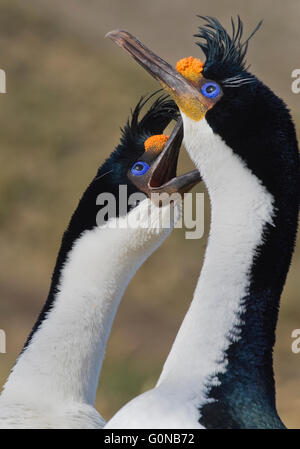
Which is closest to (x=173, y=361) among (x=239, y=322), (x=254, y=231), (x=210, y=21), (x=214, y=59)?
(x=239, y=322)

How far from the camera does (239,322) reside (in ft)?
5.40

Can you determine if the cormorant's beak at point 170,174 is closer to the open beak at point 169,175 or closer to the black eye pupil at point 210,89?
the open beak at point 169,175

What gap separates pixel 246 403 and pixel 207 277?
0.87 feet

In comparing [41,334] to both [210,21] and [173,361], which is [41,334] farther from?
[210,21]

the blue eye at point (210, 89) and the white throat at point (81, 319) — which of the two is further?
the white throat at point (81, 319)

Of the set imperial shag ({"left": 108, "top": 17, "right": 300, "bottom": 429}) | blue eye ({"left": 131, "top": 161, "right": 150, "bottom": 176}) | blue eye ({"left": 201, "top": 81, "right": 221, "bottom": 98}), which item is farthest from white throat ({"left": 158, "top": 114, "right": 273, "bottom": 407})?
blue eye ({"left": 131, "top": 161, "right": 150, "bottom": 176})

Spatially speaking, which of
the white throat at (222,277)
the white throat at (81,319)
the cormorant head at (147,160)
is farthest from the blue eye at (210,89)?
the white throat at (81,319)

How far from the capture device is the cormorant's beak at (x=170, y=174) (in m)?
2.36

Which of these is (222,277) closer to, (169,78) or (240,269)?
(240,269)

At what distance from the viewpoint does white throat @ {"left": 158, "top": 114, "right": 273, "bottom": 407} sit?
1631mm

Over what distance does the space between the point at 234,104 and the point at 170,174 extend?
2.48 ft

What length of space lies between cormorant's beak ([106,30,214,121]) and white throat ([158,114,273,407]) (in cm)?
15

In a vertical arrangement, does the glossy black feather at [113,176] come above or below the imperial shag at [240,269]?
above

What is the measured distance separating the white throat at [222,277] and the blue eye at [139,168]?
2.52 feet
